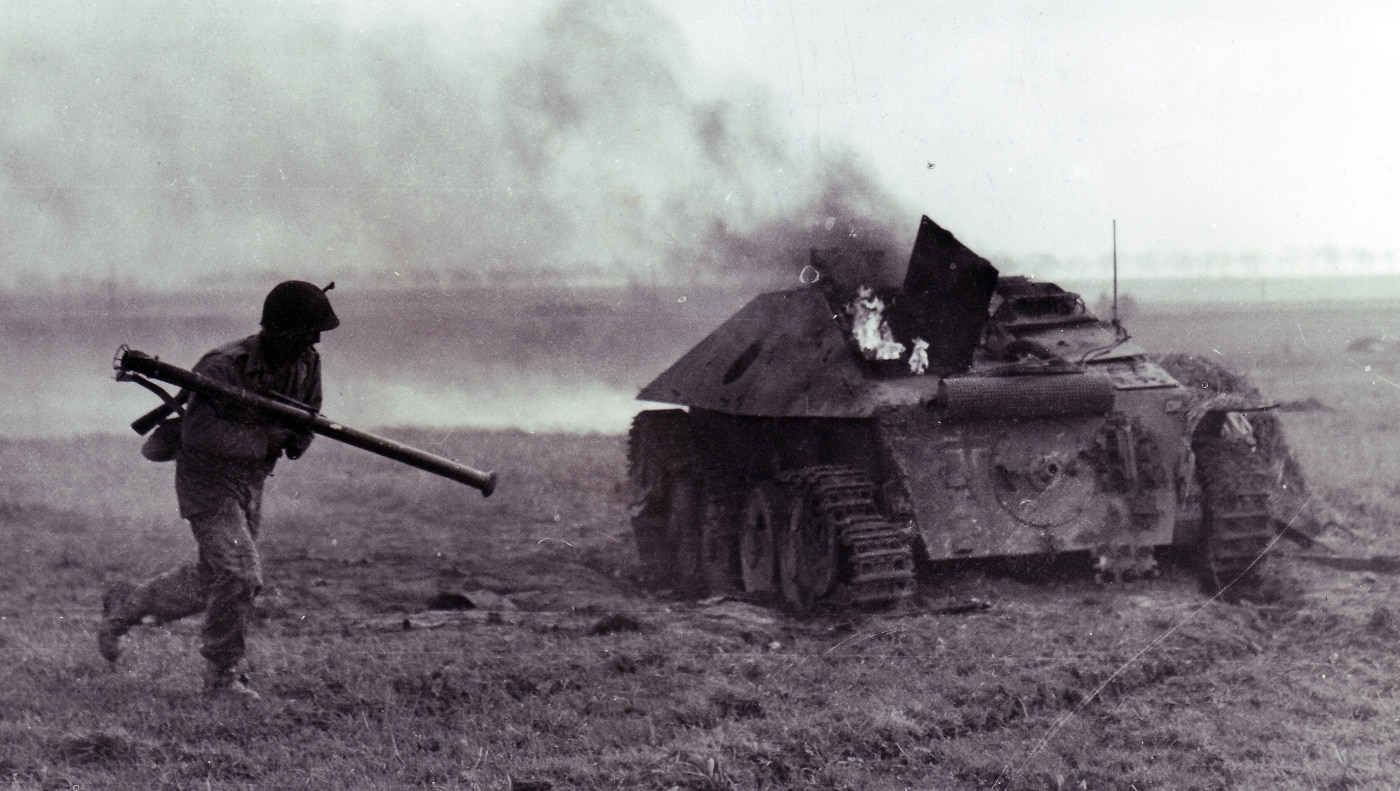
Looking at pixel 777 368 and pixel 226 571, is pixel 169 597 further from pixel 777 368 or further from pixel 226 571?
pixel 777 368

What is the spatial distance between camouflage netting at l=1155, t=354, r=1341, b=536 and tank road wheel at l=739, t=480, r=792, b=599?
4.27 m

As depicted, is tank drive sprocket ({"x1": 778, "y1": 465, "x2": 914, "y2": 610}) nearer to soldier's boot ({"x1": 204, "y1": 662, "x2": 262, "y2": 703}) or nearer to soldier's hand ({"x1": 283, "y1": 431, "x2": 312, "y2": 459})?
soldier's hand ({"x1": 283, "y1": 431, "x2": 312, "y2": 459})

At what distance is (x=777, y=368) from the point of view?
10883 mm

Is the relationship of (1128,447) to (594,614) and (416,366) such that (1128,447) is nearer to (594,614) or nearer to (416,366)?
(594,614)

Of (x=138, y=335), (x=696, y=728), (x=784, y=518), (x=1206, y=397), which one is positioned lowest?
(x=696, y=728)

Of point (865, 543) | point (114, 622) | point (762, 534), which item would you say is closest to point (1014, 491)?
point (865, 543)

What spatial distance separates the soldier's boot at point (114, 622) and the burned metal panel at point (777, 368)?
184 inches

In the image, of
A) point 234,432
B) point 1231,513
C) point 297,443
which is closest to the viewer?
point 234,432

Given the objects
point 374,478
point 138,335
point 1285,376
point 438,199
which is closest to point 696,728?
point 438,199

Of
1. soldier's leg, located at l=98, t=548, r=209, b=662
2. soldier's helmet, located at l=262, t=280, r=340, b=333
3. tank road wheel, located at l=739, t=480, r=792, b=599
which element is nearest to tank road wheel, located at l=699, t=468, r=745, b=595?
tank road wheel, located at l=739, t=480, r=792, b=599

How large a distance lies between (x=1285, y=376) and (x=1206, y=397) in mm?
25479

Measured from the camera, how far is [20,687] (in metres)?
7.19

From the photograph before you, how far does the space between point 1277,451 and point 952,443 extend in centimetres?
528

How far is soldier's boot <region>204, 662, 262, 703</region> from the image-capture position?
6898 mm
